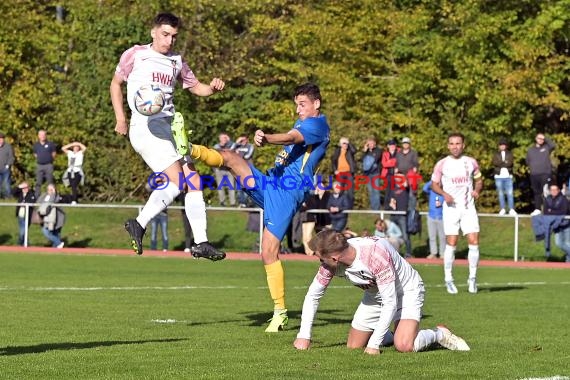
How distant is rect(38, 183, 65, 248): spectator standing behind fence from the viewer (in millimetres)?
29578

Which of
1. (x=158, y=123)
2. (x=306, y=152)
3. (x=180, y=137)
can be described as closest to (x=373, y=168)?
(x=306, y=152)

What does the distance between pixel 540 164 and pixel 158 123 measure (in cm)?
2022

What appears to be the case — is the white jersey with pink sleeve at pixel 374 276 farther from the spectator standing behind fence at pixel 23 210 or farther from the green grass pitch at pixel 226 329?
the spectator standing behind fence at pixel 23 210

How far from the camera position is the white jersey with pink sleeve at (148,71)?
11812mm

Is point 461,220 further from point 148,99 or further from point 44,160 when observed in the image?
point 44,160

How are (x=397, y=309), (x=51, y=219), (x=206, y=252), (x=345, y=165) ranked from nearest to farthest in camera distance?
(x=397, y=309)
(x=206, y=252)
(x=51, y=219)
(x=345, y=165)

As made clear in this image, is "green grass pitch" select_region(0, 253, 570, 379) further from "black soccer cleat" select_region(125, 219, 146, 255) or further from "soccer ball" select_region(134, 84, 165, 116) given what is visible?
"soccer ball" select_region(134, 84, 165, 116)

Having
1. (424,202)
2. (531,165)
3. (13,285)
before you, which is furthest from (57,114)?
(13,285)

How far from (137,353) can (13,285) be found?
26.7ft

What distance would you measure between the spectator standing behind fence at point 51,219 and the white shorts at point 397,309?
19837 mm

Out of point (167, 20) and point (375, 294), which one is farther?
point (167, 20)

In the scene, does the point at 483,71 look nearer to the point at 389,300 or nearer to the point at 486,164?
the point at 486,164

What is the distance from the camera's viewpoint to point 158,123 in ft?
38.9

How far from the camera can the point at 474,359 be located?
9.77 meters
